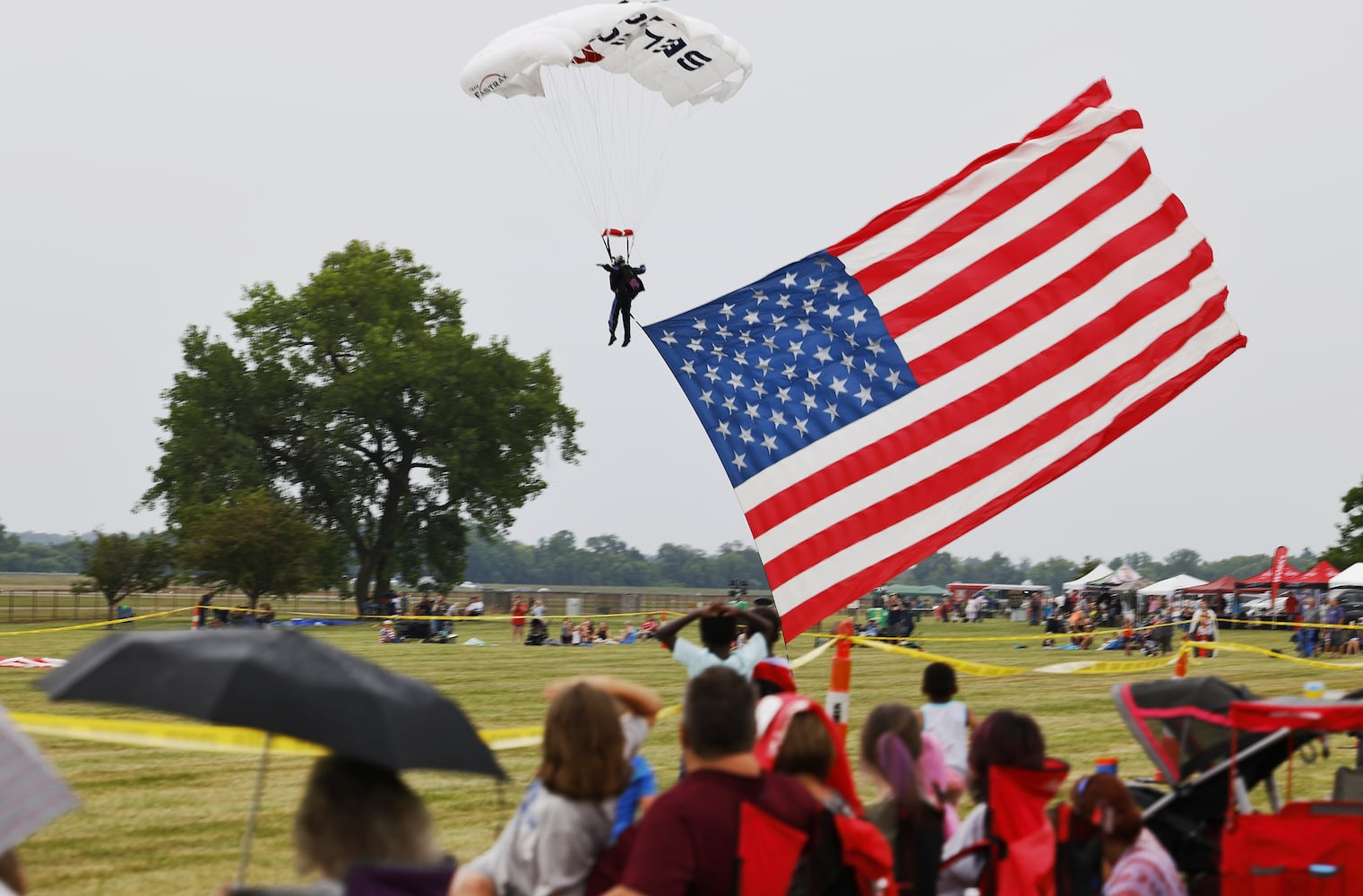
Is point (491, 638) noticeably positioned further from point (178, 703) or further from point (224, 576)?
point (178, 703)

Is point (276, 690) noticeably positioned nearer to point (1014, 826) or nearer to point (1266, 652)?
point (1014, 826)

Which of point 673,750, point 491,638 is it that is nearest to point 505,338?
point 491,638

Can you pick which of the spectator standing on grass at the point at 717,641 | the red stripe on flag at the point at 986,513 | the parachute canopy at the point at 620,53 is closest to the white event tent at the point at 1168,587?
the parachute canopy at the point at 620,53

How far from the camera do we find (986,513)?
9445 millimetres

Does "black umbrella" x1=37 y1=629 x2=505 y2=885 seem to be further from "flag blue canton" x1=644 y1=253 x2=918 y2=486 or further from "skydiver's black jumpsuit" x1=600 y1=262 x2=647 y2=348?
"skydiver's black jumpsuit" x1=600 y1=262 x2=647 y2=348

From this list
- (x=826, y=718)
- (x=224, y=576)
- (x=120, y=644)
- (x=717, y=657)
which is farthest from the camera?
(x=224, y=576)

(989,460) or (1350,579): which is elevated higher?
(989,460)

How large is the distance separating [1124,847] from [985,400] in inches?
202

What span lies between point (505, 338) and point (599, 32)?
127 ft

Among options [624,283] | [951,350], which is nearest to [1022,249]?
[951,350]

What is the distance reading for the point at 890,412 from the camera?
31.4 ft

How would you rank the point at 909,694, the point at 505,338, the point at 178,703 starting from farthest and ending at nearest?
the point at 505,338
the point at 909,694
the point at 178,703

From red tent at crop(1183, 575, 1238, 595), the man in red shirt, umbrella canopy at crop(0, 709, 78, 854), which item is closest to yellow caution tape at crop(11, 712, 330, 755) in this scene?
the man in red shirt

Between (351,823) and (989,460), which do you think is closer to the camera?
(351,823)
